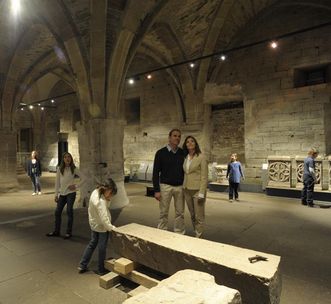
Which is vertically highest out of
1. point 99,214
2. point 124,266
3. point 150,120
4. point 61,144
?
point 150,120

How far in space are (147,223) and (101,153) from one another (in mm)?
2221

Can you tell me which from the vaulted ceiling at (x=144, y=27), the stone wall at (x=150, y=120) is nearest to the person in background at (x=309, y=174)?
the vaulted ceiling at (x=144, y=27)

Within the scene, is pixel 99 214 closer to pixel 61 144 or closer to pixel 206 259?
pixel 206 259

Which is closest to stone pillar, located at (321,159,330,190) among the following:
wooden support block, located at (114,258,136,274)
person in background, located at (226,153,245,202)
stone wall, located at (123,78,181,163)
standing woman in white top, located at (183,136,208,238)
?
person in background, located at (226,153,245,202)

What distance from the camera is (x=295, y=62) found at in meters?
8.37

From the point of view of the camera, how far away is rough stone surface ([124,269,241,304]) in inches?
59.5

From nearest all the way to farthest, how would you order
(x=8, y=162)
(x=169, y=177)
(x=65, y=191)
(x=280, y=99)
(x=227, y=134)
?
(x=169, y=177)
(x=65, y=191)
(x=280, y=99)
(x=8, y=162)
(x=227, y=134)

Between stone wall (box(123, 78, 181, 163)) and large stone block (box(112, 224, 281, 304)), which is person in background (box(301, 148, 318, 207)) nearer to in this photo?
large stone block (box(112, 224, 281, 304))

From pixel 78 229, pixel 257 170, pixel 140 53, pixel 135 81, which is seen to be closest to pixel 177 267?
pixel 78 229

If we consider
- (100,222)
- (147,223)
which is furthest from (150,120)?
(100,222)

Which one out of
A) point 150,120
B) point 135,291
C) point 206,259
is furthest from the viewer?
point 150,120

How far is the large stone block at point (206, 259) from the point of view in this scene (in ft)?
6.19

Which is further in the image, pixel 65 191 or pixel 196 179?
pixel 65 191

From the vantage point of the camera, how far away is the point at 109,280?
2619mm
